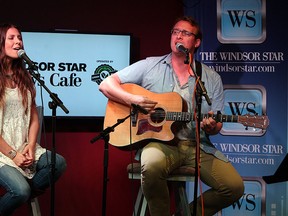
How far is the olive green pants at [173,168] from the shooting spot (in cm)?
301

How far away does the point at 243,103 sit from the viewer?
4.06 metres

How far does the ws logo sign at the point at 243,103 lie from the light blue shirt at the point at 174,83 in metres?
0.68

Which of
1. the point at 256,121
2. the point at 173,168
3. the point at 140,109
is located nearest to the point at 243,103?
the point at 256,121

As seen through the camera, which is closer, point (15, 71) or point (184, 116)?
point (184, 116)

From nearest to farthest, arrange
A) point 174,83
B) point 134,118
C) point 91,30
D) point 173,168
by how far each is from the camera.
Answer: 1. point 173,168
2. point 134,118
3. point 174,83
4. point 91,30

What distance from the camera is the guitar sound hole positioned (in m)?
3.19

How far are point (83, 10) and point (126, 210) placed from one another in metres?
1.87

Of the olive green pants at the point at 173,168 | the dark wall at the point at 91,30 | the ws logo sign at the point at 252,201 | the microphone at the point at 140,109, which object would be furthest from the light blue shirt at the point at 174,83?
the ws logo sign at the point at 252,201

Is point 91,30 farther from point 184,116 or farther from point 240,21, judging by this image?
point 184,116

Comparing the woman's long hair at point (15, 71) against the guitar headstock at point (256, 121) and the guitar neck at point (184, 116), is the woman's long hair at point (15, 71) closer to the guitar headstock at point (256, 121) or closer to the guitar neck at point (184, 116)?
the guitar neck at point (184, 116)

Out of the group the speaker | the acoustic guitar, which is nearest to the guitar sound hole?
A: the acoustic guitar

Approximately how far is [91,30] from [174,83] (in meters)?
1.23

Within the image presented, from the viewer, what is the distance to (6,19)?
13.9 ft

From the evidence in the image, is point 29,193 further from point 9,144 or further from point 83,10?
point 83,10
